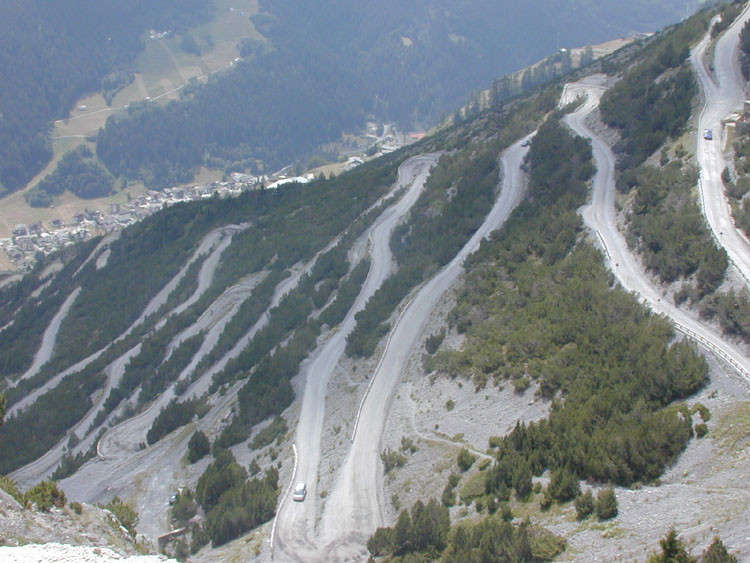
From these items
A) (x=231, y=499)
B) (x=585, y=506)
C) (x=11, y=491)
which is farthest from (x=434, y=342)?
(x=11, y=491)

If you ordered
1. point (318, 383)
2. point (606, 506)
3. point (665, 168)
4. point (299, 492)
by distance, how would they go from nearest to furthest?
1. point (606, 506)
2. point (299, 492)
3. point (318, 383)
4. point (665, 168)

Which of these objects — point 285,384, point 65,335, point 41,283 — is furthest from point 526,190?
point 41,283

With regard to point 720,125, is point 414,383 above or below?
below

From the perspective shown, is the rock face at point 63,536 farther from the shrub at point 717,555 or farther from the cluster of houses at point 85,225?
the cluster of houses at point 85,225

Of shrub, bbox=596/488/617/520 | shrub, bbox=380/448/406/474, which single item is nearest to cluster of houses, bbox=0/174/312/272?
shrub, bbox=380/448/406/474

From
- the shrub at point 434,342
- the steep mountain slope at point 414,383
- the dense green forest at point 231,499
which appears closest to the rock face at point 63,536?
the dense green forest at point 231,499

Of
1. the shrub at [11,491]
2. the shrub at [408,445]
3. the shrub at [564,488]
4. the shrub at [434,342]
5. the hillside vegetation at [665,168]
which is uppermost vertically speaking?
the hillside vegetation at [665,168]

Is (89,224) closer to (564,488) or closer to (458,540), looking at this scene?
(458,540)
